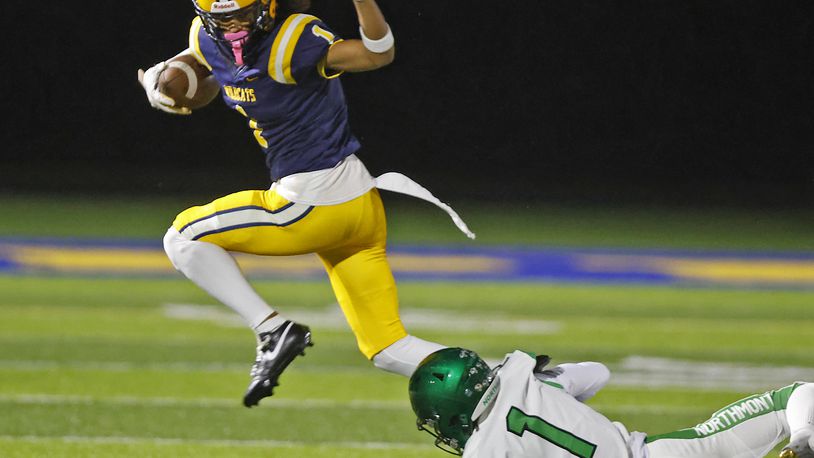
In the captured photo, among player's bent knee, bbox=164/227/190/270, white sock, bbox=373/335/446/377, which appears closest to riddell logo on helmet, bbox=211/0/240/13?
player's bent knee, bbox=164/227/190/270

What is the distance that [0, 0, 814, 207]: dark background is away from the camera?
9258mm

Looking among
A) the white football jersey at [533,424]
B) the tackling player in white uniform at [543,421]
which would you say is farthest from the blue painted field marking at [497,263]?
the white football jersey at [533,424]

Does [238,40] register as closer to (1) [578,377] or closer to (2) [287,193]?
(2) [287,193]

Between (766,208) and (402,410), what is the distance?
587cm

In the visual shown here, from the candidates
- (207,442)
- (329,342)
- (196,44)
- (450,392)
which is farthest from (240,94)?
(329,342)

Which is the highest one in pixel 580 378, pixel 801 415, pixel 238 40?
pixel 238 40

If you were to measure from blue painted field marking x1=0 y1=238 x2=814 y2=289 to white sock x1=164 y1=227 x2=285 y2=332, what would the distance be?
16.6 feet

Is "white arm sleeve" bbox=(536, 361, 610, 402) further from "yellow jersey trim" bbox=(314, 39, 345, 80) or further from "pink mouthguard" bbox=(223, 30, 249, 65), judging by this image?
"pink mouthguard" bbox=(223, 30, 249, 65)

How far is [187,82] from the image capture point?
390cm

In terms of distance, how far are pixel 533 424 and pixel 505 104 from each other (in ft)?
22.0

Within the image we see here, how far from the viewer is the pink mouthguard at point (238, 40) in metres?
3.62

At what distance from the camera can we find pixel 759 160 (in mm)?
10156

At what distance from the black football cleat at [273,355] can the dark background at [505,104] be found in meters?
5.28

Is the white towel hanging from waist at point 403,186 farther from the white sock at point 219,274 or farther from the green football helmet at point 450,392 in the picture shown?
the green football helmet at point 450,392
